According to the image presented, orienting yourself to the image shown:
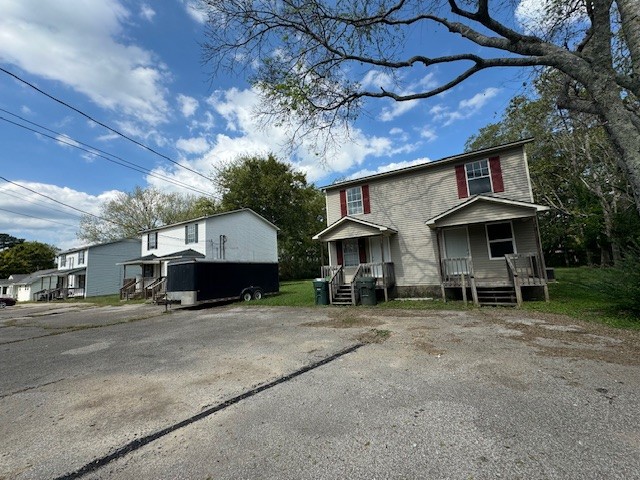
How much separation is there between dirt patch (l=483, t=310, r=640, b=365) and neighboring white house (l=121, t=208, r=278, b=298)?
17497 mm

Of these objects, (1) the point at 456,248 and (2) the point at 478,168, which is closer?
(2) the point at 478,168

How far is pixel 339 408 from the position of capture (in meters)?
3.56

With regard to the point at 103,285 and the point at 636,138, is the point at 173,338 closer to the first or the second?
the point at 636,138

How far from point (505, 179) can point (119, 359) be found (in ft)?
45.4

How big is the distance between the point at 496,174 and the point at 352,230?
637 centimetres

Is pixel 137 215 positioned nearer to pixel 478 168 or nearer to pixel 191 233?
pixel 191 233

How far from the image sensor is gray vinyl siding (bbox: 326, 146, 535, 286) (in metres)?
13.1

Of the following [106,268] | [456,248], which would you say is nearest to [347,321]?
[456,248]

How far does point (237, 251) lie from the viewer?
968 inches

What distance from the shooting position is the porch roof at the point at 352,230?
13.4 metres

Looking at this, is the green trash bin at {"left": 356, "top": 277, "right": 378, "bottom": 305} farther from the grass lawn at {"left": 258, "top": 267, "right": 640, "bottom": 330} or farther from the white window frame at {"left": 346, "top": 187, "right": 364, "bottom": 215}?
the white window frame at {"left": 346, "top": 187, "right": 364, "bottom": 215}

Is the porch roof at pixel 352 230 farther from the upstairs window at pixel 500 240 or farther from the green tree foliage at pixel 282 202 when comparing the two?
the green tree foliage at pixel 282 202

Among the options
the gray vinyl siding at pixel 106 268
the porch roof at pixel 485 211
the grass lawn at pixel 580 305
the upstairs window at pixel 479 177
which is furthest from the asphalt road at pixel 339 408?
the gray vinyl siding at pixel 106 268

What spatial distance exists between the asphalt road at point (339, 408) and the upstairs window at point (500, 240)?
5382 millimetres
